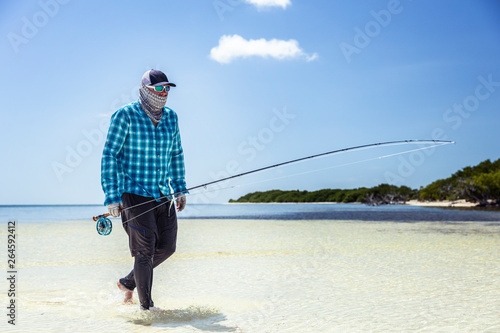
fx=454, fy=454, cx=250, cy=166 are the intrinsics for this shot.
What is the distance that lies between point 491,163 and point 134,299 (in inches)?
3725

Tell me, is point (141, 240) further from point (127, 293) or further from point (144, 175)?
point (127, 293)

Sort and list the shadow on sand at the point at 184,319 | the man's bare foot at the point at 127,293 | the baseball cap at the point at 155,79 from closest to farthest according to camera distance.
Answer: the shadow on sand at the point at 184,319 → the baseball cap at the point at 155,79 → the man's bare foot at the point at 127,293

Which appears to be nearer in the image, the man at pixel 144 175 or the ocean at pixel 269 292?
the ocean at pixel 269 292

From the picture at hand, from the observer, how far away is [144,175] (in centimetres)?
424

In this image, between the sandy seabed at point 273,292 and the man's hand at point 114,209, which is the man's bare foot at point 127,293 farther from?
the man's hand at point 114,209

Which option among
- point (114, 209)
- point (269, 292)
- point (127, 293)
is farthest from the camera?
point (269, 292)

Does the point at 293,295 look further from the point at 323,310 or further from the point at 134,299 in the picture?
the point at 134,299

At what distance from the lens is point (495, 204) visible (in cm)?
6562

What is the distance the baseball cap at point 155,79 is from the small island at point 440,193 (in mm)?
67788

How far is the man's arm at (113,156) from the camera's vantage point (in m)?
4.06

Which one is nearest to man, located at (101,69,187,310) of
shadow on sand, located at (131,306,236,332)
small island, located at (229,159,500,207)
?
shadow on sand, located at (131,306,236,332)

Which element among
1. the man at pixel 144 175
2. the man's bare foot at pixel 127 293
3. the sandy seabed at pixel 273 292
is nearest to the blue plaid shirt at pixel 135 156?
the man at pixel 144 175

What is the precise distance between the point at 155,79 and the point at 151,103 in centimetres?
23

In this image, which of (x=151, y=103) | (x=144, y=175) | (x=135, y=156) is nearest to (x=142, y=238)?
(x=144, y=175)
